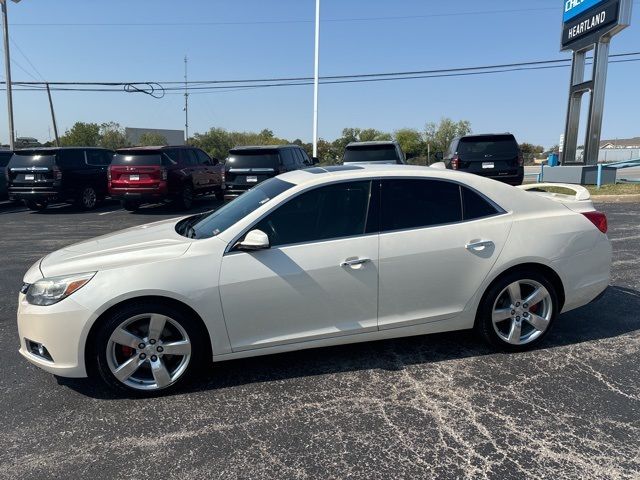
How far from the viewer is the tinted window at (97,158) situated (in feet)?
50.3

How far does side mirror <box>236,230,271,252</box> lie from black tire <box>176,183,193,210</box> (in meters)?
11.3

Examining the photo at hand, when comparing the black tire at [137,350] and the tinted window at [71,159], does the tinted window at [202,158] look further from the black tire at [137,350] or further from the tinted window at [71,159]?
the black tire at [137,350]

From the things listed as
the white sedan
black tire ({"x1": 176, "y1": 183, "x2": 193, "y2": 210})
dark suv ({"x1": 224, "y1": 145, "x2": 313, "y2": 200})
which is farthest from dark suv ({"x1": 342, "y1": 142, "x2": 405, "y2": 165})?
the white sedan

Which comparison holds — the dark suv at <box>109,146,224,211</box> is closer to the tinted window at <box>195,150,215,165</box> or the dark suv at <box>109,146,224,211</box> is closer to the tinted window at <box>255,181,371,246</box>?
the tinted window at <box>195,150,215,165</box>

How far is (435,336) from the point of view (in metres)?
4.40

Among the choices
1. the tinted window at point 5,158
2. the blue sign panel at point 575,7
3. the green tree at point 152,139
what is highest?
the blue sign panel at point 575,7

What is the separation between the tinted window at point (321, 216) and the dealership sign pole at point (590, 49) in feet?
54.5

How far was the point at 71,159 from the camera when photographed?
14617mm

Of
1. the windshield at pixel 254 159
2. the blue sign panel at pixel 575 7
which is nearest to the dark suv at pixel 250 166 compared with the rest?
the windshield at pixel 254 159

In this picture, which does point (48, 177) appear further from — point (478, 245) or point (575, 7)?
A: point (575, 7)

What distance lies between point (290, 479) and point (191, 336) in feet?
4.13

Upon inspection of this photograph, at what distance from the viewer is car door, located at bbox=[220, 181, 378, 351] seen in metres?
3.37

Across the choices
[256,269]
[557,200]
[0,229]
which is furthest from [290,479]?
[0,229]

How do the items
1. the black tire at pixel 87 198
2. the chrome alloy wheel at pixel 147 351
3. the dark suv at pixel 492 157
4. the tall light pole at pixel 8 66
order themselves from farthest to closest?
the tall light pole at pixel 8 66 < the black tire at pixel 87 198 < the dark suv at pixel 492 157 < the chrome alloy wheel at pixel 147 351
